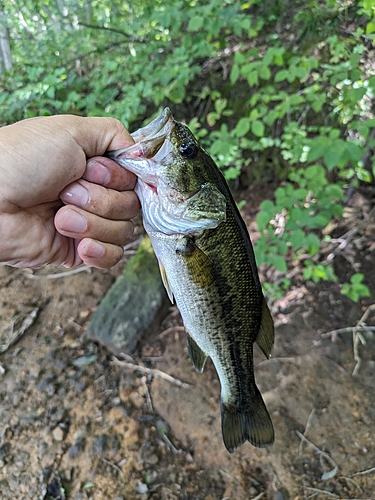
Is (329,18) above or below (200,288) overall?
above

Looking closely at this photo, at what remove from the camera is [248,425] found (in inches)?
71.5

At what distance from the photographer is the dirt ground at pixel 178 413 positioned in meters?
2.55

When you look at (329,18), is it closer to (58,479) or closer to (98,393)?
(98,393)

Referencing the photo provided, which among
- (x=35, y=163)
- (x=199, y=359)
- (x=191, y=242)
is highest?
(x=35, y=163)

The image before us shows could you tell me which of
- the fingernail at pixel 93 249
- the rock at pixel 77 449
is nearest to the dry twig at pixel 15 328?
the rock at pixel 77 449

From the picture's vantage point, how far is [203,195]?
4.87ft

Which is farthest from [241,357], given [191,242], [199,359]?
[191,242]

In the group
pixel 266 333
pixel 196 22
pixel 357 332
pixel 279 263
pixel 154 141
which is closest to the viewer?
pixel 154 141

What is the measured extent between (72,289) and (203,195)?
307 centimetres

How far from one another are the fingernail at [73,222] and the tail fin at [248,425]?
1.23 metres

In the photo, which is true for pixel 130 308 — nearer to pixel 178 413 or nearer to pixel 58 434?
pixel 178 413

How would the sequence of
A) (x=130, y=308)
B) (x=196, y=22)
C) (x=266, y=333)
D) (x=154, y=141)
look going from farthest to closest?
(x=130, y=308), (x=196, y=22), (x=266, y=333), (x=154, y=141)

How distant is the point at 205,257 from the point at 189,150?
480 mm

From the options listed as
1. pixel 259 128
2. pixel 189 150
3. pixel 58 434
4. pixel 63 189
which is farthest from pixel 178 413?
pixel 259 128
